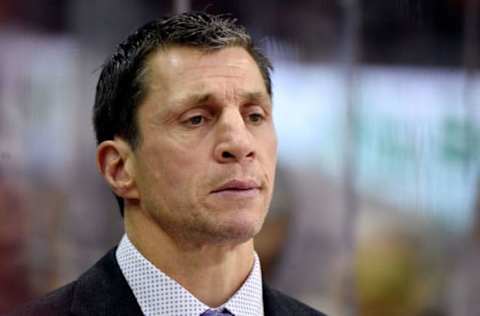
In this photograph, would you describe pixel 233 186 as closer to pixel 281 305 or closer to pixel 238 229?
pixel 238 229

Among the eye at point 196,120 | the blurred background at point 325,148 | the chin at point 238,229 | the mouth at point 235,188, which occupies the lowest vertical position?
the blurred background at point 325,148

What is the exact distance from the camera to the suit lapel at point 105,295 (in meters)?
1.16

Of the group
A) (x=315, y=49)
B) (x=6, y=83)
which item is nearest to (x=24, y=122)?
Answer: (x=6, y=83)

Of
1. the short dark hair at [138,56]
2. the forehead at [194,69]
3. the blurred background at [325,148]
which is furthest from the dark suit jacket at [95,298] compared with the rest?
the blurred background at [325,148]

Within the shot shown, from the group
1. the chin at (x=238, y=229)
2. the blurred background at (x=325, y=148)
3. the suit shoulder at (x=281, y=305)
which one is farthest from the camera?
the blurred background at (x=325, y=148)

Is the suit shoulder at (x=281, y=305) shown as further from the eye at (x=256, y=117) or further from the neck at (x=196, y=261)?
the eye at (x=256, y=117)

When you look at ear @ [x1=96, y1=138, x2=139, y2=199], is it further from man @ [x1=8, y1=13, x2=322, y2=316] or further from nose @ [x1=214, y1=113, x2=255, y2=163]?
nose @ [x1=214, y1=113, x2=255, y2=163]

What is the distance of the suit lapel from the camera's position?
3.80 ft

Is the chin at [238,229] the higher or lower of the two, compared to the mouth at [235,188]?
lower

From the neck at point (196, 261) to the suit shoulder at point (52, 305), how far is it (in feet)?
0.35

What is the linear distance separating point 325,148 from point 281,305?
1184 mm

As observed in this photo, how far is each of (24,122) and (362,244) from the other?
3.07ft

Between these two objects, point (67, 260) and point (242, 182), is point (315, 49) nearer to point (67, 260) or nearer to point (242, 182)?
point (67, 260)

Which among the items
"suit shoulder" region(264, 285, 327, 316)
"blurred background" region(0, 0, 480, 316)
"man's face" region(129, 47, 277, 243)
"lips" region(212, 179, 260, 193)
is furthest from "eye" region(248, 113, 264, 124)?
"blurred background" region(0, 0, 480, 316)
